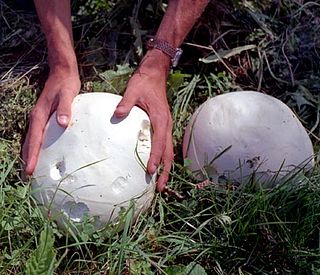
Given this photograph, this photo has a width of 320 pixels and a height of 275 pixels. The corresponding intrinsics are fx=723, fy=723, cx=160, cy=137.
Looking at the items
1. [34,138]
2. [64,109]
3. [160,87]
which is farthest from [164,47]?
[34,138]

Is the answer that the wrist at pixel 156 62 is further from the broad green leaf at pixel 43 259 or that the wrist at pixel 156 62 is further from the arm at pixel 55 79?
the broad green leaf at pixel 43 259

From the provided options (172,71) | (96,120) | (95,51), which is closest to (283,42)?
(172,71)

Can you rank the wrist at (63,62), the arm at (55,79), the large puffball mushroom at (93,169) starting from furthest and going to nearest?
the wrist at (63,62) < the arm at (55,79) < the large puffball mushroom at (93,169)

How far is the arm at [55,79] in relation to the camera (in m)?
2.57

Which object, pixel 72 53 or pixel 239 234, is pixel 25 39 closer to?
pixel 72 53

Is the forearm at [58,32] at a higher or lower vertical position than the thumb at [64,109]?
higher

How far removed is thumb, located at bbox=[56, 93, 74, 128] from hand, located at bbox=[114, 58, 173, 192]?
0.56 feet

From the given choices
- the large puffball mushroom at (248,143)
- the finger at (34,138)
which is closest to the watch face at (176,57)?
the large puffball mushroom at (248,143)

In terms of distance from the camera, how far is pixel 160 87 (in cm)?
280

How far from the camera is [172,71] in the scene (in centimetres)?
310

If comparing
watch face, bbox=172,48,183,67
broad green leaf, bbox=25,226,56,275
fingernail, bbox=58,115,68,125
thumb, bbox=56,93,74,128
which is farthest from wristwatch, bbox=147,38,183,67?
broad green leaf, bbox=25,226,56,275

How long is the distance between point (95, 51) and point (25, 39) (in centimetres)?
32

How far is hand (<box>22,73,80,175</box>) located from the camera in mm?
2551

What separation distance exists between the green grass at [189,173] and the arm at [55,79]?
0.54 ft
